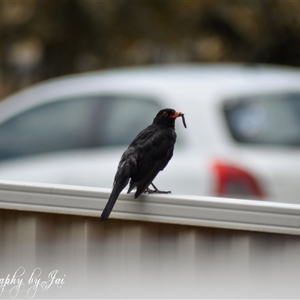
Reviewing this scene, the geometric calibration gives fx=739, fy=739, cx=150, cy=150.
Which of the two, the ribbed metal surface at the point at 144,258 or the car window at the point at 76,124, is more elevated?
the car window at the point at 76,124

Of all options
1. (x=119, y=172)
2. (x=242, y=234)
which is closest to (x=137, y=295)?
(x=242, y=234)

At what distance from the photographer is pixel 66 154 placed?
661 cm

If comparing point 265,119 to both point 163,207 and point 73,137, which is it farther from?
point 163,207

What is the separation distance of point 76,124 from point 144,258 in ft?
12.6

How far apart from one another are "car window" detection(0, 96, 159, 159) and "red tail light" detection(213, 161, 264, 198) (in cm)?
85

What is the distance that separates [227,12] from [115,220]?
8.00m

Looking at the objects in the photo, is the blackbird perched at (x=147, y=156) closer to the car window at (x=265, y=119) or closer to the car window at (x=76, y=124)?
the car window at (x=265, y=119)

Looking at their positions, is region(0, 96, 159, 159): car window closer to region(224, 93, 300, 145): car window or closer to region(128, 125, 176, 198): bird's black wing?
region(224, 93, 300, 145): car window

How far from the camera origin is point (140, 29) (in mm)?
10633

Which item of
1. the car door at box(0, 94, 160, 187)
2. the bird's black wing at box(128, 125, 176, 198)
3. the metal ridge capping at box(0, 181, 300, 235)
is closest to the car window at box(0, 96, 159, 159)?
the car door at box(0, 94, 160, 187)

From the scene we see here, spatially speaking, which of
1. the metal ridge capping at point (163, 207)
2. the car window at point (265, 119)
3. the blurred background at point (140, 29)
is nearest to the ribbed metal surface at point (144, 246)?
the metal ridge capping at point (163, 207)

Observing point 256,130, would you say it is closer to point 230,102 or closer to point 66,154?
point 230,102

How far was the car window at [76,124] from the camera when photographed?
259 inches

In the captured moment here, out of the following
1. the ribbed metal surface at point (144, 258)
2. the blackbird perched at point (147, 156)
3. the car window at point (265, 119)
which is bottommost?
the ribbed metal surface at point (144, 258)
